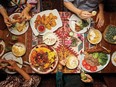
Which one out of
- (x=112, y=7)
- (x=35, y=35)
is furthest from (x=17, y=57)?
(x=112, y=7)

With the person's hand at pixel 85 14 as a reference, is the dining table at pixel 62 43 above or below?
below

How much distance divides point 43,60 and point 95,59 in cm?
63

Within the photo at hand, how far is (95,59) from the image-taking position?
113 inches

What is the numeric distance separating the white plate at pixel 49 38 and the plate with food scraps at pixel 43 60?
0.09 m

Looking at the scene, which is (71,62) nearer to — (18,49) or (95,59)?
(95,59)

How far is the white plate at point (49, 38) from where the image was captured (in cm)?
287

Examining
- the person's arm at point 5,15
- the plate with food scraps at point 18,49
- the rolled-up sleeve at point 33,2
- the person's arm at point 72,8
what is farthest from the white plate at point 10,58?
the person's arm at point 72,8

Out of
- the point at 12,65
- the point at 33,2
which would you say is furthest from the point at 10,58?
the point at 33,2

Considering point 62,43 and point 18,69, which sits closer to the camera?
point 18,69

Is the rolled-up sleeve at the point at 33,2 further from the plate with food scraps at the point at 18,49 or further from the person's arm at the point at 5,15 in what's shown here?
the plate with food scraps at the point at 18,49

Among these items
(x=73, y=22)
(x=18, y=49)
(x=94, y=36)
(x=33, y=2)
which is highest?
(x=33, y=2)

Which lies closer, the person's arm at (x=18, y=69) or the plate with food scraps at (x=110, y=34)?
the person's arm at (x=18, y=69)

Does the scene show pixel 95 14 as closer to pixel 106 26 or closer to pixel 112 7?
pixel 106 26

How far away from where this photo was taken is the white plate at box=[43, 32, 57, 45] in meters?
2.87
